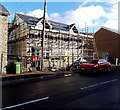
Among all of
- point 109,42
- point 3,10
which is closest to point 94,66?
point 3,10

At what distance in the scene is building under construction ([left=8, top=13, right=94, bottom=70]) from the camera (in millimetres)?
15266

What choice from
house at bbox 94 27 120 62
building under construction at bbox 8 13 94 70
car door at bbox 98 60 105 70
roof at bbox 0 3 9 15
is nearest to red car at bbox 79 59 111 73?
car door at bbox 98 60 105 70

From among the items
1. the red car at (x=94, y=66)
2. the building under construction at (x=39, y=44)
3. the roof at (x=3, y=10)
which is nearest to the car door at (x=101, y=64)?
the red car at (x=94, y=66)

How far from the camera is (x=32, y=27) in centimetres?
1545

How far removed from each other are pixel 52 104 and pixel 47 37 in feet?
42.2

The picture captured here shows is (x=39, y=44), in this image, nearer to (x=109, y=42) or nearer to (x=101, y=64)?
(x=101, y=64)

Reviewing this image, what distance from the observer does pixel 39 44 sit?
16422mm

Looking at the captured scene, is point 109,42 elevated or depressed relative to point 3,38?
elevated

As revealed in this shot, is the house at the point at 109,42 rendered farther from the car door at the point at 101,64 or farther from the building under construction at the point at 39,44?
the car door at the point at 101,64

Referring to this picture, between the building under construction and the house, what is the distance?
9832 mm

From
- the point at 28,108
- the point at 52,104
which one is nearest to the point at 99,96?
the point at 52,104

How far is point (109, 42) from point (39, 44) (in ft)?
62.1

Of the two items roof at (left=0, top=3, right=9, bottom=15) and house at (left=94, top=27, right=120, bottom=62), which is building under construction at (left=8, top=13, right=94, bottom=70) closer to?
roof at (left=0, top=3, right=9, bottom=15)

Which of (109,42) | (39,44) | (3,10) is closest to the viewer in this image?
(3,10)
